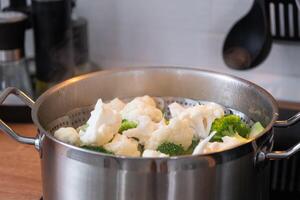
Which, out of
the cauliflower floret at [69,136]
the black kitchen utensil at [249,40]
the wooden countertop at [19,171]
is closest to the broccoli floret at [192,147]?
the cauliflower floret at [69,136]

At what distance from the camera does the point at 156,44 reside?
1286mm

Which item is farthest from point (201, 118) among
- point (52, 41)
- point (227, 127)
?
point (52, 41)

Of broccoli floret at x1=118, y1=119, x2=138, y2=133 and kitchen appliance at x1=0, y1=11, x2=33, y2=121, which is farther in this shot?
kitchen appliance at x1=0, y1=11, x2=33, y2=121

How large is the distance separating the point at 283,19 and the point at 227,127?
43 centimetres

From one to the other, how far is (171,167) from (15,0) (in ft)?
2.22

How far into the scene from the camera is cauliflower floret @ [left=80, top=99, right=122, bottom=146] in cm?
74

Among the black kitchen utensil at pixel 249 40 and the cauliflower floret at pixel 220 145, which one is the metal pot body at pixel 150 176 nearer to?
the cauliflower floret at pixel 220 145

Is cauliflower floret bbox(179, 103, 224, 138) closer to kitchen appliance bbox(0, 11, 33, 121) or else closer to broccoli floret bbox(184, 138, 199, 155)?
broccoli floret bbox(184, 138, 199, 155)

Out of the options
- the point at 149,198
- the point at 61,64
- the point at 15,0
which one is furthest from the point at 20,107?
the point at 149,198

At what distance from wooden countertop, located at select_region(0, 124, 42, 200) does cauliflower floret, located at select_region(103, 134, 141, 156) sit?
216mm

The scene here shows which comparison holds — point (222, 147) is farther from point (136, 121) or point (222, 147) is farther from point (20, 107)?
point (20, 107)

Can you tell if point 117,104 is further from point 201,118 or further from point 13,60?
point 13,60

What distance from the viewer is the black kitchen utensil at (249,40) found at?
1.15 m

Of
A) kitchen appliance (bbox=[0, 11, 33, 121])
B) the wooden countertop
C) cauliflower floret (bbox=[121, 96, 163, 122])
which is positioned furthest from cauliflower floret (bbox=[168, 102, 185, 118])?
kitchen appliance (bbox=[0, 11, 33, 121])
